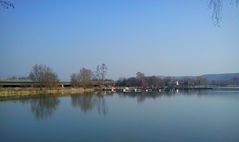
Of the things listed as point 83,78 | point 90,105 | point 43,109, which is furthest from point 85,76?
point 43,109

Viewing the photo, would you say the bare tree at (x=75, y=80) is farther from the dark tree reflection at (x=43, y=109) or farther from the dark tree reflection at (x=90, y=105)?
the dark tree reflection at (x=43, y=109)

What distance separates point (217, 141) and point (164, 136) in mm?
1859

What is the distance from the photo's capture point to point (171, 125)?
15055 mm

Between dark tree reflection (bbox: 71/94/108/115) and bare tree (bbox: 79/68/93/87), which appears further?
bare tree (bbox: 79/68/93/87)

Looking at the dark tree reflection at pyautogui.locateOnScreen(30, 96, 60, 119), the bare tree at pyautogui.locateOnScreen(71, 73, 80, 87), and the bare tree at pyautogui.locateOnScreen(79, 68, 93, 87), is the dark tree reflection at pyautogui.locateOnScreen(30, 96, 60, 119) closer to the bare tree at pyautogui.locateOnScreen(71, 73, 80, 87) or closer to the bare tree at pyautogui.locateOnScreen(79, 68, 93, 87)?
the bare tree at pyautogui.locateOnScreen(79, 68, 93, 87)

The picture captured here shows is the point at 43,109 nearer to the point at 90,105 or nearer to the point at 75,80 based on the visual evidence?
the point at 90,105

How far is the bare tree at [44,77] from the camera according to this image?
177 feet

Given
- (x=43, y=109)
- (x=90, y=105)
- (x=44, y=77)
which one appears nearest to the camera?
(x=43, y=109)

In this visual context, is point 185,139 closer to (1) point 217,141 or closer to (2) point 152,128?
(1) point 217,141

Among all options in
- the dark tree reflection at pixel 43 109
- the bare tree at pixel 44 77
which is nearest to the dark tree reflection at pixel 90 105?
the dark tree reflection at pixel 43 109

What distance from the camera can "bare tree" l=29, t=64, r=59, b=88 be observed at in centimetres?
5405

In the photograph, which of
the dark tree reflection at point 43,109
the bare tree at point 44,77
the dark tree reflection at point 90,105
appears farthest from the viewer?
the bare tree at point 44,77

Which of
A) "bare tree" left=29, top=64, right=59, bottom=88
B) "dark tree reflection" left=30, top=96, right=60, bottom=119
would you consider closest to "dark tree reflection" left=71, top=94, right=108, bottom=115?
"dark tree reflection" left=30, top=96, right=60, bottom=119

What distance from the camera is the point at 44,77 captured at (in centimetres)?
5438
